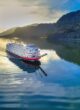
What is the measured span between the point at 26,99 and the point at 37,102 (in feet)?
5.71

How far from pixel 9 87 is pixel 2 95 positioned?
16.2 feet

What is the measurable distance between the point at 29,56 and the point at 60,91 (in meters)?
42.1

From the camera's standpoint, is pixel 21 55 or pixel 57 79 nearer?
pixel 57 79

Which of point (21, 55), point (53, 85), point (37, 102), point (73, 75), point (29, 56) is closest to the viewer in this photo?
point (37, 102)

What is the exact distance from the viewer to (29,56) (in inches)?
3319

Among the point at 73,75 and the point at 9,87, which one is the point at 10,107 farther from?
the point at 73,75

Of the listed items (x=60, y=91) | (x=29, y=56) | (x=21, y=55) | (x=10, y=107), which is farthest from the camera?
(x=21, y=55)

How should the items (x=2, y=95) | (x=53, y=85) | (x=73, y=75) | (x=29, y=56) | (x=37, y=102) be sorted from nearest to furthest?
(x=37, y=102) → (x=2, y=95) → (x=53, y=85) → (x=73, y=75) → (x=29, y=56)

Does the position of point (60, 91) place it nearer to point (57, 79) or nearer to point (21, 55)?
point (57, 79)

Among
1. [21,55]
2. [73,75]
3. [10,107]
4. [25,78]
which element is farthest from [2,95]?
[21,55]

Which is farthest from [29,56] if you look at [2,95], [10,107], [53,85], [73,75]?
[10,107]

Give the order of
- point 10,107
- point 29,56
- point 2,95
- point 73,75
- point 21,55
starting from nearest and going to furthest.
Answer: point 10,107 → point 2,95 → point 73,75 → point 29,56 → point 21,55

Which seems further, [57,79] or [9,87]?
[57,79]

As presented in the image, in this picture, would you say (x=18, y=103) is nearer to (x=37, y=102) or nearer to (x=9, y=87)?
(x=37, y=102)
